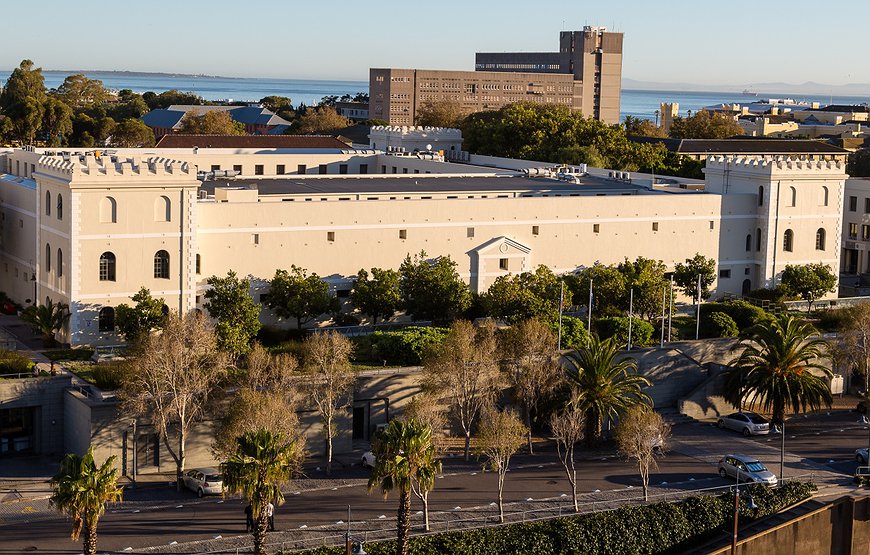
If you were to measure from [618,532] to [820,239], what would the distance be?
1292 inches

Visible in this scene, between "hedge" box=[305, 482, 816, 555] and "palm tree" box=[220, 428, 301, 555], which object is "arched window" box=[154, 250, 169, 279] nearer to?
"palm tree" box=[220, 428, 301, 555]

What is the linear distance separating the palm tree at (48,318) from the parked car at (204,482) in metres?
11.4

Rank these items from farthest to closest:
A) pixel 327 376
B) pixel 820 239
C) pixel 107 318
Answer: pixel 820 239, pixel 107 318, pixel 327 376

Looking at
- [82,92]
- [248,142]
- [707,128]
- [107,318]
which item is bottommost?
[107,318]

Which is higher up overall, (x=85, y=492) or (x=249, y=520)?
(x=85, y=492)

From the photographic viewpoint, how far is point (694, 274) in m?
60.3

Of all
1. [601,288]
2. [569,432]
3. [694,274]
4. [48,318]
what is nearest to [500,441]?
[569,432]

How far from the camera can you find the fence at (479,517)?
34.7 m

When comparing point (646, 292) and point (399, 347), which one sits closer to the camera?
point (399, 347)

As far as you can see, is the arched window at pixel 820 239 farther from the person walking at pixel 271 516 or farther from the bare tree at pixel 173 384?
the person walking at pixel 271 516

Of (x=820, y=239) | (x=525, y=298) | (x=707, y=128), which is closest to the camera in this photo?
(x=525, y=298)

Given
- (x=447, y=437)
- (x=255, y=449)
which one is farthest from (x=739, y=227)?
(x=255, y=449)

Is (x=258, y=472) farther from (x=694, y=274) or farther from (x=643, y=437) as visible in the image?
(x=694, y=274)

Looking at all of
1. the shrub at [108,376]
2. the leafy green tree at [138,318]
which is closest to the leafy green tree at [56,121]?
the leafy green tree at [138,318]
